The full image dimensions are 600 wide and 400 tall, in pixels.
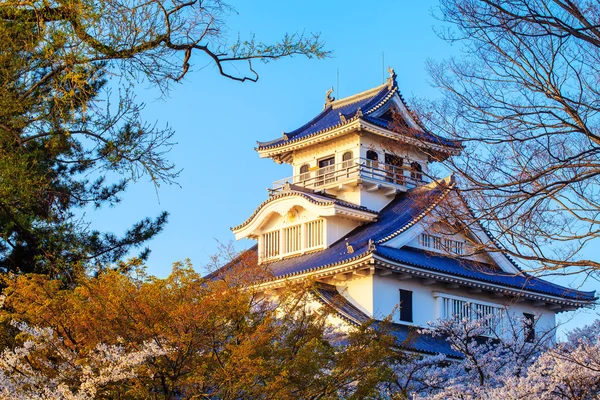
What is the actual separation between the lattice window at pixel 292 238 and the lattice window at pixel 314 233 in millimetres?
397

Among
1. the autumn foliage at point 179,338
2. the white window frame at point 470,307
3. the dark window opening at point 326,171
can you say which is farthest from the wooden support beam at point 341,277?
the autumn foliage at point 179,338

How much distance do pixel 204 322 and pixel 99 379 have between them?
5.51ft

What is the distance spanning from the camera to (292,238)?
94.1 feet

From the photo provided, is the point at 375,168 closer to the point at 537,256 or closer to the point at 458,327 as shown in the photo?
the point at 458,327

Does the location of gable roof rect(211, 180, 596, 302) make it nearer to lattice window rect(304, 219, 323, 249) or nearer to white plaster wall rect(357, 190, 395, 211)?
white plaster wall rect(357, 190, 395, 211)

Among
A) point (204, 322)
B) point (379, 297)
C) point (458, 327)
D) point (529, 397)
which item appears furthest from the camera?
point (379, 297)

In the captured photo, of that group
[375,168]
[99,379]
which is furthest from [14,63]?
[375,168]

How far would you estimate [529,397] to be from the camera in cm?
1540

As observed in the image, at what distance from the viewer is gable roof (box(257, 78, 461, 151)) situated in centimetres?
2927

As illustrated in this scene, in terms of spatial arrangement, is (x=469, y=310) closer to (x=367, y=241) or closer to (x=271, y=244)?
(x=367, y=241)

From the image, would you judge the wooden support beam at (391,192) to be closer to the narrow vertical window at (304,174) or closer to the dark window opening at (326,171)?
the dark window opening at (326,171)

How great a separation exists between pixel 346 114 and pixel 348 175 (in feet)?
9.94

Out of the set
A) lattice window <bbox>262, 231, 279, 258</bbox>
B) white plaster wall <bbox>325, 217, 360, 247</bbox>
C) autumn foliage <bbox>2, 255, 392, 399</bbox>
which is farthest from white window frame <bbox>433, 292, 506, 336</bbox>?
autumn foliage <bbox>2, 255, 392, 399</bbox>

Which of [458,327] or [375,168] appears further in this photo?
[375,168]
